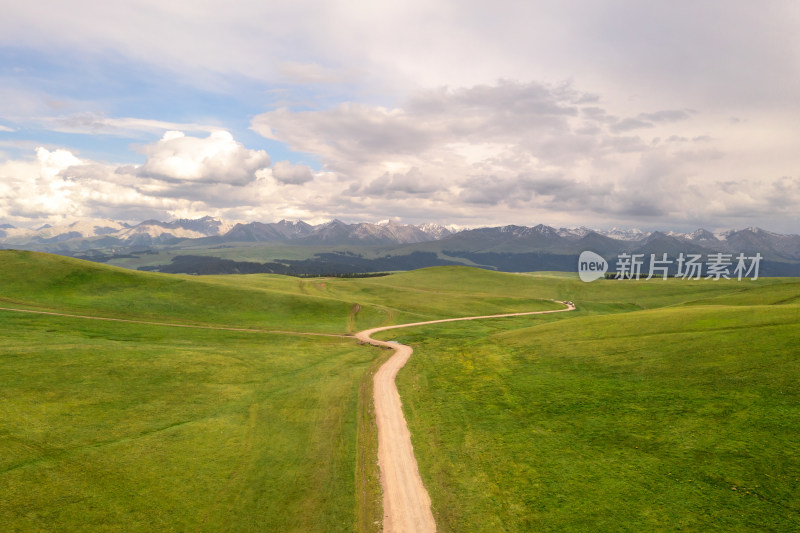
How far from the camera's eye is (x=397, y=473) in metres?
27.3

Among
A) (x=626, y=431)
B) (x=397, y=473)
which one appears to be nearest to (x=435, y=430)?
(x=397, y=473)

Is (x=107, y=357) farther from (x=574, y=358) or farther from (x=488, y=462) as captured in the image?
(x=574, y=358)

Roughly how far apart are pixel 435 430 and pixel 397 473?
7308 mm

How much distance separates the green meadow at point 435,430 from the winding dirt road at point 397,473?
805mm

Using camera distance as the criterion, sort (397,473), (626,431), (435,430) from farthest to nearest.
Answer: (435,430) < (626,431) < (397,473)

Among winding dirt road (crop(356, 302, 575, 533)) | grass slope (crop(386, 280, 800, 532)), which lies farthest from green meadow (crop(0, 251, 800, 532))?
winding dirt road (crop(356, 302, 575, 533))

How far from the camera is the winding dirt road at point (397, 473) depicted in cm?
2244

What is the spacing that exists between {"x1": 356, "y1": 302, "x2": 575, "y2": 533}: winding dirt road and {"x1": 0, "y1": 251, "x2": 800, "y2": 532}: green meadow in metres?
0.80

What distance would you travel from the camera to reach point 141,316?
263 ft

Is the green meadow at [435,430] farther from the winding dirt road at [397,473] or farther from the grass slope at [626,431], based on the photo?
the winding dirt road at [397,473]

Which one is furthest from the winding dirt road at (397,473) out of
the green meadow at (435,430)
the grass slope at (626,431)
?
the grass slope at (626,431)

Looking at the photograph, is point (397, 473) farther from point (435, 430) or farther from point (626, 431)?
point (626, 431)

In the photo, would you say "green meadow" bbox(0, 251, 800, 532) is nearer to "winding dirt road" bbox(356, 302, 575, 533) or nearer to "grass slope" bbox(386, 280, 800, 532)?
"grass slope" bbox(386, 280, 800, 532)

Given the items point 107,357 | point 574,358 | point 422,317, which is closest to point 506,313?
point 422,317
